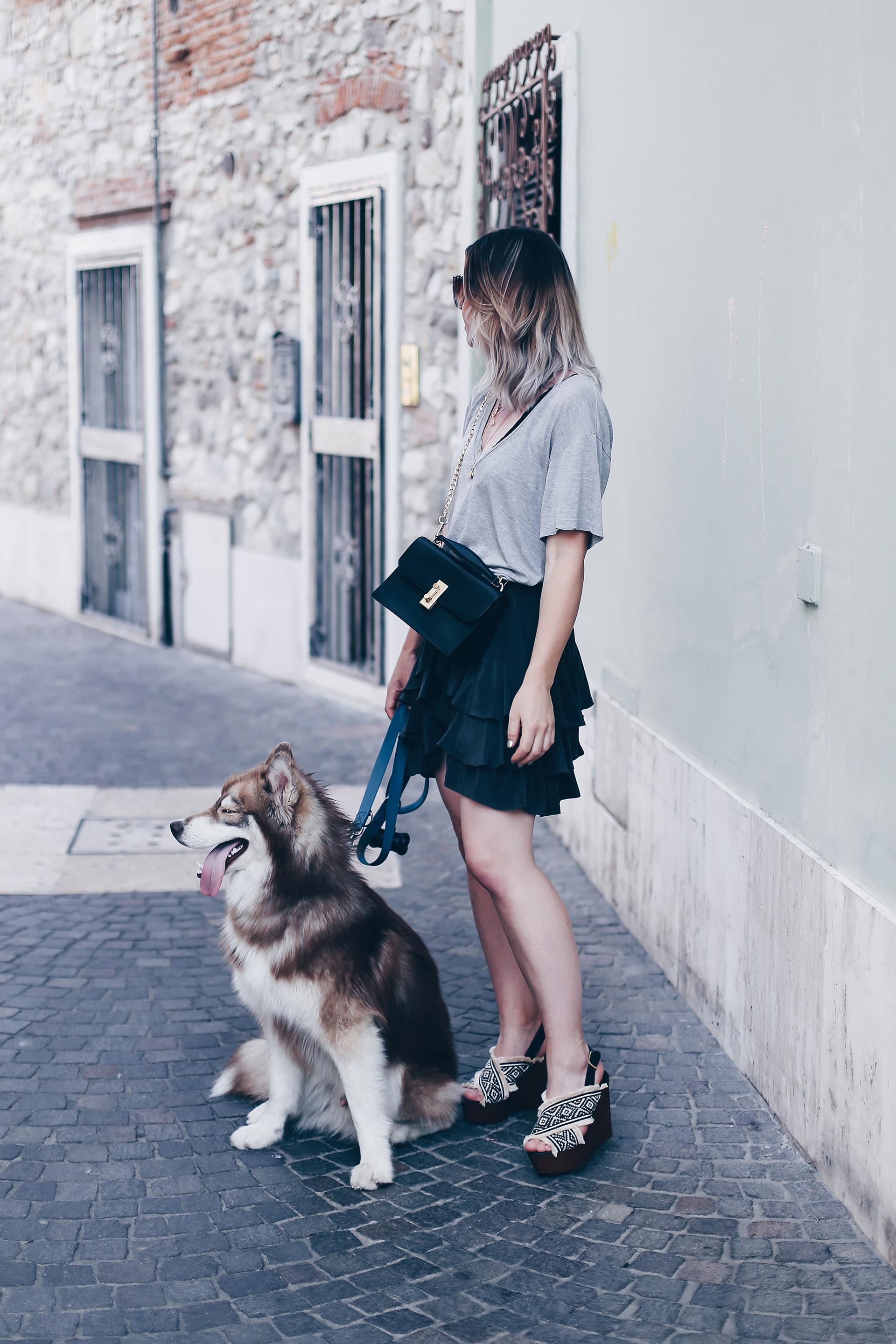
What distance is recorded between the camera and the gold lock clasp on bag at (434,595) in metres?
3.37

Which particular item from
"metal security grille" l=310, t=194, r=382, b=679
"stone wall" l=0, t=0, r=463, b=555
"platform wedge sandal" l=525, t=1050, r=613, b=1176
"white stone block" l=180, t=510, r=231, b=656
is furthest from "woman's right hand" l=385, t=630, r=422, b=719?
"white stone block" l=180, t=510, r=231, b=656

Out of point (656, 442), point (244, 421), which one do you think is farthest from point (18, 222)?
point (656, 442)

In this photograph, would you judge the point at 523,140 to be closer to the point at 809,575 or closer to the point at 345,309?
the point at 345,309

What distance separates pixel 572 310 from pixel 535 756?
39.8 inches

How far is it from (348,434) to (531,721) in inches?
234

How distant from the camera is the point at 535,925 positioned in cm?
348

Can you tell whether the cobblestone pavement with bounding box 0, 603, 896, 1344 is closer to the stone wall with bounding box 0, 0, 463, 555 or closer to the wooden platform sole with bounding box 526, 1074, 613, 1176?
the wooden platform sole with bounding box 526, 1074, 613, 1176

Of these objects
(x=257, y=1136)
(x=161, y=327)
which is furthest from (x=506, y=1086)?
(x=161, y=327)

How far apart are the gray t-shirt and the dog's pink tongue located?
88 cm

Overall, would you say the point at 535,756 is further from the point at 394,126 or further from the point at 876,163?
the point at 394,126

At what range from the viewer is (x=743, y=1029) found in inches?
156

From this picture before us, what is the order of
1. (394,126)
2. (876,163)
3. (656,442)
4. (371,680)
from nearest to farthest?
(876,163)
(656,442)
(394,126)
(371,680)

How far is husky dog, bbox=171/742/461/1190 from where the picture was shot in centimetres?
341

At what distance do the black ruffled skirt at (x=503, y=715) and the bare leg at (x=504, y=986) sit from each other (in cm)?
39
